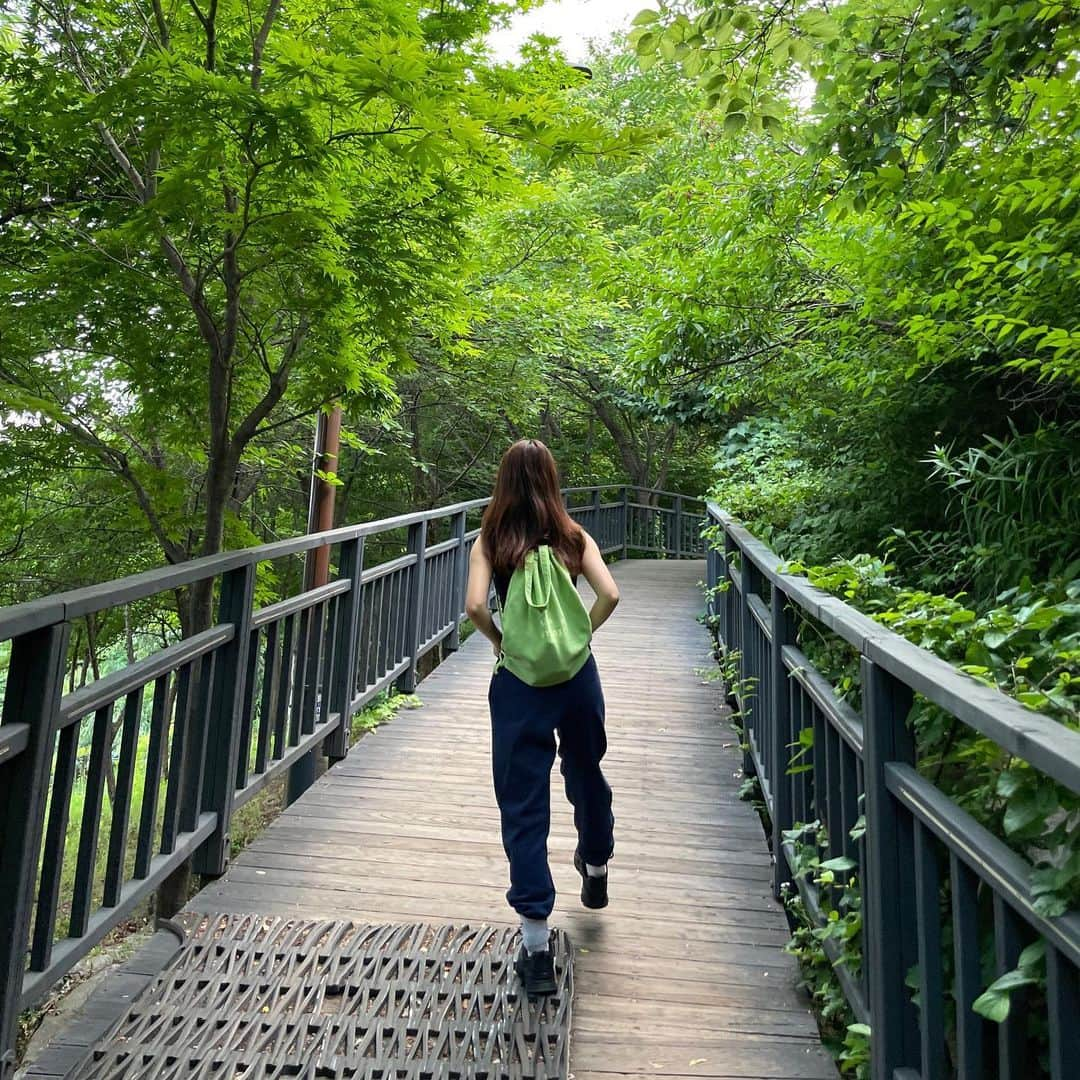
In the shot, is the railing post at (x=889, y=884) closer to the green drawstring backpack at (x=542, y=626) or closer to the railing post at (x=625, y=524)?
the green drawstring backpack at (x=542, y=626)

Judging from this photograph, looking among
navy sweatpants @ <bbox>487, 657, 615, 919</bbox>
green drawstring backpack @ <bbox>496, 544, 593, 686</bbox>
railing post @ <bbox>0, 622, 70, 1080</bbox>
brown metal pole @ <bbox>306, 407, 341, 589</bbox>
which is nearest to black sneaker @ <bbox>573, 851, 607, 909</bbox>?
navy sweatpants @ <bbox>487, 657, 615, 919</bbox>

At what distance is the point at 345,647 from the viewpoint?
4.00 metres

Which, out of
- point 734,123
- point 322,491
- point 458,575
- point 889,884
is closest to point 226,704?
point 889,884

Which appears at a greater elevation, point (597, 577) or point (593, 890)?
point (597, 577)

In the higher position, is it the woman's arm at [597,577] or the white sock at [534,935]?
the woman's arm at [597,577]

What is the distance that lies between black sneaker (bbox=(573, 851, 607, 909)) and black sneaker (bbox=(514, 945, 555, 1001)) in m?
0.43

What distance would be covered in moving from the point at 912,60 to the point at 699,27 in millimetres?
895

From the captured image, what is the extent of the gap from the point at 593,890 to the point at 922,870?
1.48 meters

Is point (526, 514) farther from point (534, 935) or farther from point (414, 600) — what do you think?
point (414, 600)

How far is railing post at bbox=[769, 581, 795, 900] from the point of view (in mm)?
2752

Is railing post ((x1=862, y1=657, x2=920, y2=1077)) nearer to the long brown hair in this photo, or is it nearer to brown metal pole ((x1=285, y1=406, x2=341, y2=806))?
the long brown hair

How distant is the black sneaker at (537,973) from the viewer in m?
2.18

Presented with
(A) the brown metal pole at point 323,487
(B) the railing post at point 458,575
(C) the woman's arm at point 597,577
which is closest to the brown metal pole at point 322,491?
(A) the brown metal pole at point 323,487

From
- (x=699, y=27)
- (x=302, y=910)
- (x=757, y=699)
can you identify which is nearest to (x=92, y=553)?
(x=302, y=910)
